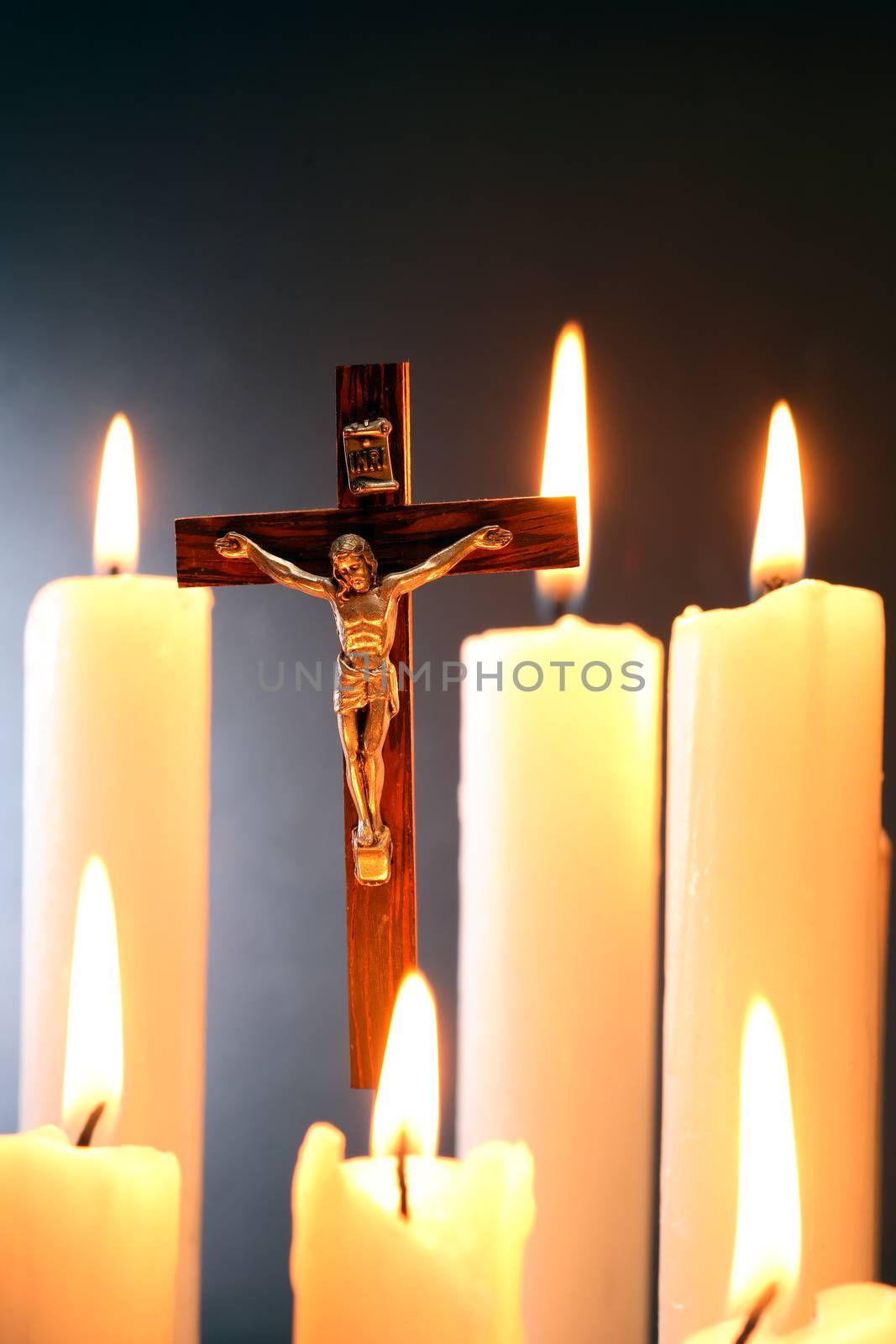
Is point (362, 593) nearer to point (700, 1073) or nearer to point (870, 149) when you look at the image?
point (700, 1073)

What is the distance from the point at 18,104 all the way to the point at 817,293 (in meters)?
0.53

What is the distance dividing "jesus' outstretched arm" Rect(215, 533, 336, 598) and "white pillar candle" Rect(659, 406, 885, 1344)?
0.20 m

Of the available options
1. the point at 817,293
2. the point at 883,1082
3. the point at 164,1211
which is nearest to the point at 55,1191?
the point at 164,1211

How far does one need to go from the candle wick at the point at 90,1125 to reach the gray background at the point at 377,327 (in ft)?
1.44

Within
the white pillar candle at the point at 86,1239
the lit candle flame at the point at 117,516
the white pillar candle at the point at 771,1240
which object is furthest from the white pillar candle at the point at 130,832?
the white pillar candle at the point at 771,1240

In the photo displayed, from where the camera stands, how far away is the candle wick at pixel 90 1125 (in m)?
0.39

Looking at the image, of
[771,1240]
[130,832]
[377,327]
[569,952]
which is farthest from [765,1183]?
[377,327]

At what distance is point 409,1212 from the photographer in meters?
0.36

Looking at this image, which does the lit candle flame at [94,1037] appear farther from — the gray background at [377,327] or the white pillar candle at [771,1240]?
the gray background at [377,327]

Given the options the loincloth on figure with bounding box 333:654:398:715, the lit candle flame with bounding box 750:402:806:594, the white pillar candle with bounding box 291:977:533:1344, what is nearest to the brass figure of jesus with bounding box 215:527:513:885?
the loincloth on figure with bounding box 333:654:398:715

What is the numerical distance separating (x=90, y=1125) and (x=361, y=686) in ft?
0.76

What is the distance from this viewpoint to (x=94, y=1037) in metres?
0.41

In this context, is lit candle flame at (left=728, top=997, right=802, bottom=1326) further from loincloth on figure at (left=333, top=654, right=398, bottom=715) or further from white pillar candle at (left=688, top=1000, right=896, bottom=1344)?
loincloth on figure at (left=333, top=654, right=398, bottom=715)

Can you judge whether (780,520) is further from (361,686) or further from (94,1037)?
(94,1037)
